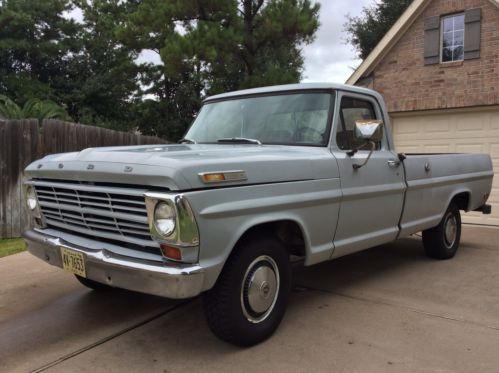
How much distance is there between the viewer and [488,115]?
943cm

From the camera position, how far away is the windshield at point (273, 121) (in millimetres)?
4320

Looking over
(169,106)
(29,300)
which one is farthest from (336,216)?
(169,106)

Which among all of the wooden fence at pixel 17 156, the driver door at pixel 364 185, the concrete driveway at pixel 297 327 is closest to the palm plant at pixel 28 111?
the wooden fence at pixel 17 156

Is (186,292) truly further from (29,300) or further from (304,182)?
(29,300)

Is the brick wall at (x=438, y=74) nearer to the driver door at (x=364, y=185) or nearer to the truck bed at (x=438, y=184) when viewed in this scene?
the truck bed at (x=438, y=184)

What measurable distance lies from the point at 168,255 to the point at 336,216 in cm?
161

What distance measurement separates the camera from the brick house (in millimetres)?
9438

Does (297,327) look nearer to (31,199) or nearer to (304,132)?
(304,132)

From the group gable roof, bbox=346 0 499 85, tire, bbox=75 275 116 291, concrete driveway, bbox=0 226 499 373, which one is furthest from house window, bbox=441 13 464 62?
tire, bbox=75 275 116 291

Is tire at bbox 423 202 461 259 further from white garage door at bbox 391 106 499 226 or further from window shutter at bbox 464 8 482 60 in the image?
window shutter at bbox 464 8 482 60

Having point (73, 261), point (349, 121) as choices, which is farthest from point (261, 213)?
point (349, 121)

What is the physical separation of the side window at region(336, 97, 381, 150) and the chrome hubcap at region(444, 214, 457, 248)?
2.14 metres

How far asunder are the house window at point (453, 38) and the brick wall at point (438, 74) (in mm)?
182

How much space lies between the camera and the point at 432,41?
10180 millimetres
